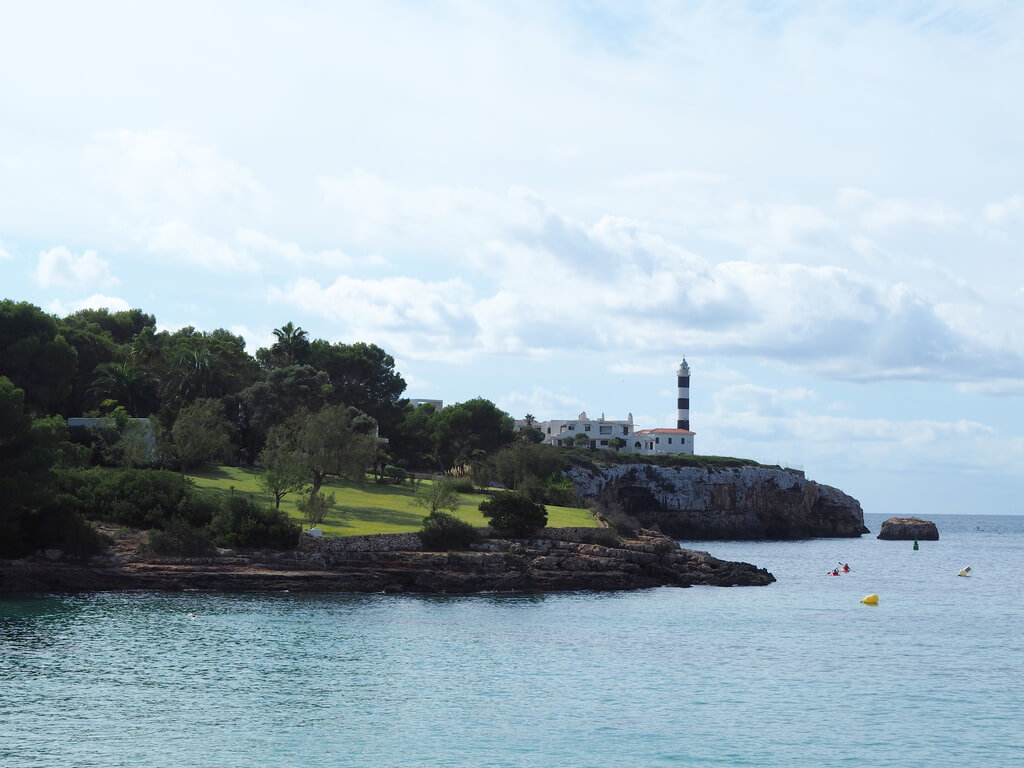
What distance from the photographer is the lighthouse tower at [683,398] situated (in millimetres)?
182125

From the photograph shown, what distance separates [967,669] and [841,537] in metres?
127

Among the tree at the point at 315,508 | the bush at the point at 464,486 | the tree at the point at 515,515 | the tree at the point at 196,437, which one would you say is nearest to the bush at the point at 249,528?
the tree at the point at 315,508

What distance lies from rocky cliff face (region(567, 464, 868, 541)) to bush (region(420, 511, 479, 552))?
62.7m

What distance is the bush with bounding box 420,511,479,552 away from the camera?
6284cm

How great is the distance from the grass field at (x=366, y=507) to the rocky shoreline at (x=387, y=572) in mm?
3364

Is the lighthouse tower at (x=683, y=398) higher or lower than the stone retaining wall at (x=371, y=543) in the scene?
higher

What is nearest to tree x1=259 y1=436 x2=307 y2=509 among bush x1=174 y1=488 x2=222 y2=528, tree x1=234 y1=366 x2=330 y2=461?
bush x1=174 y1=488 x2=222 y2=528

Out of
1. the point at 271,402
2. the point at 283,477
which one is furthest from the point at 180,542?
Answer: the point at 271,402

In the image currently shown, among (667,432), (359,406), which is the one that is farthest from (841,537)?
(359,406)

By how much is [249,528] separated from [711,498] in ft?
303

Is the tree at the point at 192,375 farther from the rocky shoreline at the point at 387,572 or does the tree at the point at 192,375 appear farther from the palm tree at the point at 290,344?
the rocky shoreline at the point at 387,572

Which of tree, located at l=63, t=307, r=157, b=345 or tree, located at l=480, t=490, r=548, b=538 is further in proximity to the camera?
tree, located at l=63, t=307, r=157, b=345

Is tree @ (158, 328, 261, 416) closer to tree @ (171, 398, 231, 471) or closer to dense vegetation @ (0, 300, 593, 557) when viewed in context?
dense vegetation @ (0, 300, 593, 557)

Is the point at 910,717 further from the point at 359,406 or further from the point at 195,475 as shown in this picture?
the point at 359,406
